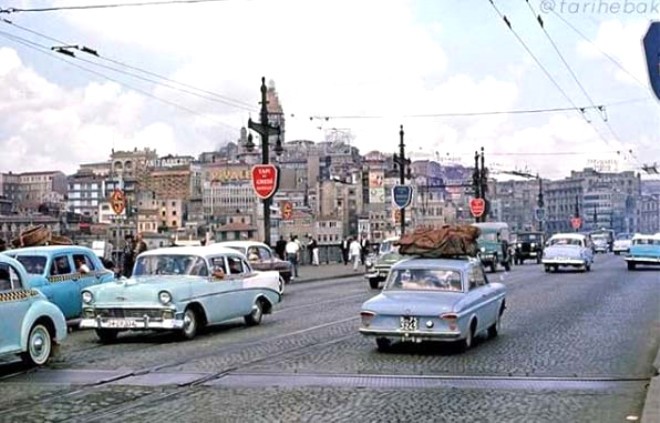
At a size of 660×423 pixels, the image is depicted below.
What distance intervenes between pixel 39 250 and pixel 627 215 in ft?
497

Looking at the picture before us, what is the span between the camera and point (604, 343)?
1689 cm

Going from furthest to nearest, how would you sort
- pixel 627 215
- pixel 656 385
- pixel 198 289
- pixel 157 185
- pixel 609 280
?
pixel 627 215, pixel 157 185, pixel 609 280, pixel 198 289, pixel 656 385

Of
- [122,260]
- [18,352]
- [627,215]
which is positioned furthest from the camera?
[627,215]

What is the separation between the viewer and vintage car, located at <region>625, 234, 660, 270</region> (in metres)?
48.3

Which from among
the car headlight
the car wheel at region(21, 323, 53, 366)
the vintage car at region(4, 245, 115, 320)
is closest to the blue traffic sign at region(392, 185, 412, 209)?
the vintage car at region(4, 245, 115, 320)

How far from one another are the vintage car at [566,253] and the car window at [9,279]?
3512cm

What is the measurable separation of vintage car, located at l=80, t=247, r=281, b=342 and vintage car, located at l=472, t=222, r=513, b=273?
31.0 meters

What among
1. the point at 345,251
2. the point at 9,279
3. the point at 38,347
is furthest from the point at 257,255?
the point at 345,251

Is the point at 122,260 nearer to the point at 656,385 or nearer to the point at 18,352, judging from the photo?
the point at 18,352

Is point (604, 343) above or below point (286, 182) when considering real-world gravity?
below

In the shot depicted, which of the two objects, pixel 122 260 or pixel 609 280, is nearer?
pixel 122 260

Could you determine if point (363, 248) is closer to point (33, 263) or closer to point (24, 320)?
point (33, 263)

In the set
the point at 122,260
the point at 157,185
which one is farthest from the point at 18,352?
the point at 157,185

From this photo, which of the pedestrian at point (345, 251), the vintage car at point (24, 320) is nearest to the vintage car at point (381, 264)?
the vintage car at point (24, 320)
